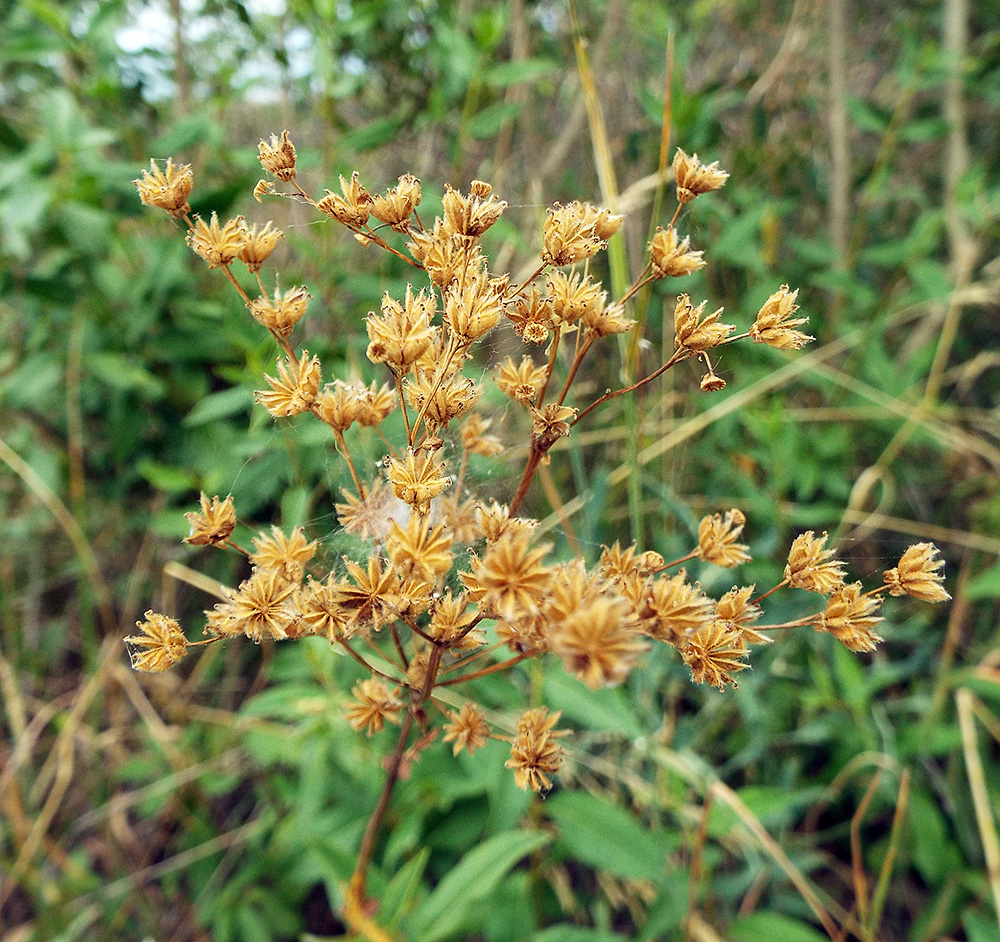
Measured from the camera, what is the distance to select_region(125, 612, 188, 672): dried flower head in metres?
0.65

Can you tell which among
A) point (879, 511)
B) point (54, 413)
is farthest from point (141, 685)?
point (879, 511)

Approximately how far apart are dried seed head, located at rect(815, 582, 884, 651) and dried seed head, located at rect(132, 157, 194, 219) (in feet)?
2.56

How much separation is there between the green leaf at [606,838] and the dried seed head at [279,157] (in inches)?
43.4

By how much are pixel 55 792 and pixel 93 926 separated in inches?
13.3

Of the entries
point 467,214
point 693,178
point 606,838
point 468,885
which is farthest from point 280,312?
point 606,838

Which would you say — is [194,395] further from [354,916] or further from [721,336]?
[721,336]

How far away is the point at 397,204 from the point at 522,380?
0.73 feet

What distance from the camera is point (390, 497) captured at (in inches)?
34.3

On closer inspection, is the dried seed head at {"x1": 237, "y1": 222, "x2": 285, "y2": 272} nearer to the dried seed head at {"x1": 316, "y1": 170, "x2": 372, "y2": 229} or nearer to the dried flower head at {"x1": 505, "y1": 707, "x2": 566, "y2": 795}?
the dried seed head at {"x1": 316, "y1": 170, "x2": 372, "y2": 229}

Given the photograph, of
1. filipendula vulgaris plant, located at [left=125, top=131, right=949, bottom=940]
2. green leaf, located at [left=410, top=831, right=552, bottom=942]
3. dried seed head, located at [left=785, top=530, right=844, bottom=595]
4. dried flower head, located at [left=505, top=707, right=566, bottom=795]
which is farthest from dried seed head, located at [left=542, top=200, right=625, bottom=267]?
green leaf, located at [left=410, top=831, right=552, bottom=942]

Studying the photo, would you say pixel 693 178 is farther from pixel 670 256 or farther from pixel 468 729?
pixel 468 729

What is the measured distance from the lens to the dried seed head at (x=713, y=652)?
0.64m

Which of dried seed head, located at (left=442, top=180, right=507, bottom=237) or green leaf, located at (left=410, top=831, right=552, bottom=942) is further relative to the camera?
green leaf, located at (left=410, top=831, right=552, bottom=942)

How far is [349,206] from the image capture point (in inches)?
27.9
